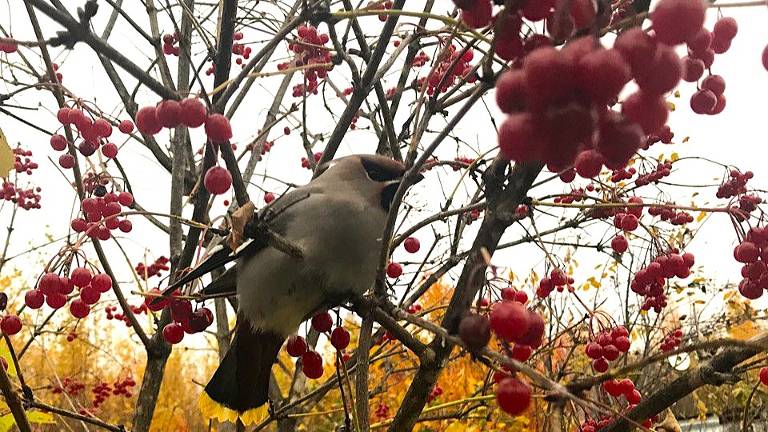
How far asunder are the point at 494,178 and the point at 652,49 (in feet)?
1.92

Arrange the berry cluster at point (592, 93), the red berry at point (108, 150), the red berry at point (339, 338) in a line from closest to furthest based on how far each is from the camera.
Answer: the berry cluster at point (592, 93) < the red berry at point (339, 338) < the red berry at point (108, 150)

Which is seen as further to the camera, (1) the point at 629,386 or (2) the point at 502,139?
(1) the point at 629,386

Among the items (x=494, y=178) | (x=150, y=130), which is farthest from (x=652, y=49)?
(x=150, y=130)

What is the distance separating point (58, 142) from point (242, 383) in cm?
89

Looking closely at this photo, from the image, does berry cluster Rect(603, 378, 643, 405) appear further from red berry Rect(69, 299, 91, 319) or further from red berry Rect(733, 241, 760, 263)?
red berry Rect(69, 299, 91, 319)

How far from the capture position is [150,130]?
3.54ft

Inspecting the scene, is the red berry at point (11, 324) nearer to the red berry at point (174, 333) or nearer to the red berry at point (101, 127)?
the red berry at point (174, 333)

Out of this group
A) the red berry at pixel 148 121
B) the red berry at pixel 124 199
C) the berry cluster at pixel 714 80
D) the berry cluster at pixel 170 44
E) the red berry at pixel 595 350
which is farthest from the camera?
the berry cluster at pixel 170 44

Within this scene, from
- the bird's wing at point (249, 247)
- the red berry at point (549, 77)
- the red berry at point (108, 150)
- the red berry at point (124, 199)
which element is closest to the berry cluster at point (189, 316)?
the bird's wing at point (249, 247)

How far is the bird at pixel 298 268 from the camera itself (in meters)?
1.65

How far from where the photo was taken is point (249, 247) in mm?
1692

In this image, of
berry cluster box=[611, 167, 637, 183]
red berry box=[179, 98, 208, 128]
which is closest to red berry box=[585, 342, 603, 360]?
berry cluster box=[611, 167, 637, 183]

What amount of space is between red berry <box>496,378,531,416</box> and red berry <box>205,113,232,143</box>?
1.91ft

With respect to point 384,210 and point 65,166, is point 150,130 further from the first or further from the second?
point 65,166
